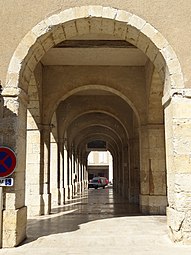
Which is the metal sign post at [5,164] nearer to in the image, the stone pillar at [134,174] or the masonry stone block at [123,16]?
the masonry stone block at [123,16]

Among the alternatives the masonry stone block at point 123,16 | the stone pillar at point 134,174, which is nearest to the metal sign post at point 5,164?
the masonry stone block at point 123,16

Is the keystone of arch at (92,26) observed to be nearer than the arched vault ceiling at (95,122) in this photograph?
Yes

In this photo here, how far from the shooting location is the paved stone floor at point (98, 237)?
4.62 meters

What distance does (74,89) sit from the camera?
1004 cm

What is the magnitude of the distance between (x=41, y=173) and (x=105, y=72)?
399cm

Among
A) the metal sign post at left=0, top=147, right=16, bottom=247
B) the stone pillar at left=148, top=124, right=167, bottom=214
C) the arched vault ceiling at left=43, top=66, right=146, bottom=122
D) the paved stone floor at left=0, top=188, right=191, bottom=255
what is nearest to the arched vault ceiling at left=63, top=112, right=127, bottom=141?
the arched vault ceiling at left=43, top=66, right=146, bottom=122

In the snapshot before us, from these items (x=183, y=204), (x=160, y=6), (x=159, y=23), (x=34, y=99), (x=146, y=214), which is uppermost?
(x=160, y=6)

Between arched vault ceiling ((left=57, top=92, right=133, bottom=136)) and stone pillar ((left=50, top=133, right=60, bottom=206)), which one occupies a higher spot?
arched vault ceiling ((left=57, top=92, right=133, bottom=136))

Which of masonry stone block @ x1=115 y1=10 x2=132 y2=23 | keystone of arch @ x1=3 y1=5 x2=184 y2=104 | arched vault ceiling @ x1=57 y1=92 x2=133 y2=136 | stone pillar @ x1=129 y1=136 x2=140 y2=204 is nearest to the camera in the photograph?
keystone of arch @ x1=3 y1=5 x2=184 y2=104

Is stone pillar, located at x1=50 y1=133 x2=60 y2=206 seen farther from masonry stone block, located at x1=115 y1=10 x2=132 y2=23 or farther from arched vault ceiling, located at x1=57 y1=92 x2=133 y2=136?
masonry stone block, located at x1=115 y1=10 x2=132 y2=23

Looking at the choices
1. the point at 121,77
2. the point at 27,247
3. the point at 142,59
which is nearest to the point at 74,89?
the point at 121,77

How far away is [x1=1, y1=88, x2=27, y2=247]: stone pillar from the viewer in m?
4.91

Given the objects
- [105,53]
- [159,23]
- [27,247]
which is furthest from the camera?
[105,53]

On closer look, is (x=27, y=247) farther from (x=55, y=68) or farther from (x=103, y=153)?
(x=103, y=153)
